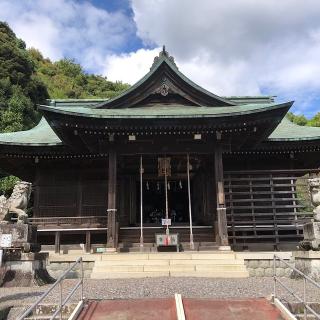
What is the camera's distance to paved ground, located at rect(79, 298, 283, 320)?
20.8ft

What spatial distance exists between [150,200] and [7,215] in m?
11.6

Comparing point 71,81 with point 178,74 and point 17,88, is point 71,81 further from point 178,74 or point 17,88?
point 178,74

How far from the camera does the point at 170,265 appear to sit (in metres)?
11.2

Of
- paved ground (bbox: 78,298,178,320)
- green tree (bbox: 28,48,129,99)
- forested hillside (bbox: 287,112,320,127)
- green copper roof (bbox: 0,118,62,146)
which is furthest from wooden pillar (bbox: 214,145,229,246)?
green tree (bbox: 28,48,129,99)

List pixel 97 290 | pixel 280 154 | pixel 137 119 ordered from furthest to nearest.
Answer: pixel 280 154
pixel 137 119
pixel 97 290

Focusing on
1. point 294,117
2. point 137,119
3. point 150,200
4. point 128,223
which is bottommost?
point 128,223

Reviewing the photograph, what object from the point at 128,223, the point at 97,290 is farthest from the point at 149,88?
the point at 97,290

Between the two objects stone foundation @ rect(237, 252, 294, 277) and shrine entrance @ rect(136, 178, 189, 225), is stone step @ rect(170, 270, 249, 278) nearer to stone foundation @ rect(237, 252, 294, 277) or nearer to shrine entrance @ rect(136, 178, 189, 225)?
stone foundation @ rect(237, 252, 294, 277)

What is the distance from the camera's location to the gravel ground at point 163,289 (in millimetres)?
7805

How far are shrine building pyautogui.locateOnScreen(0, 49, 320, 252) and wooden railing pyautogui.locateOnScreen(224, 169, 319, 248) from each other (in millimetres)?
45

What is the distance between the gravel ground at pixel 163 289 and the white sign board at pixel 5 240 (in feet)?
3.55

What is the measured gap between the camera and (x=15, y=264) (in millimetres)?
9836

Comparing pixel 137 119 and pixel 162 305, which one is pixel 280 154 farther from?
pixel 162 305

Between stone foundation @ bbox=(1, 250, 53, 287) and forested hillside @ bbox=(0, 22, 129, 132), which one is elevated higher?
forested hillside @ bbox=(0, 22, 129, 132)
